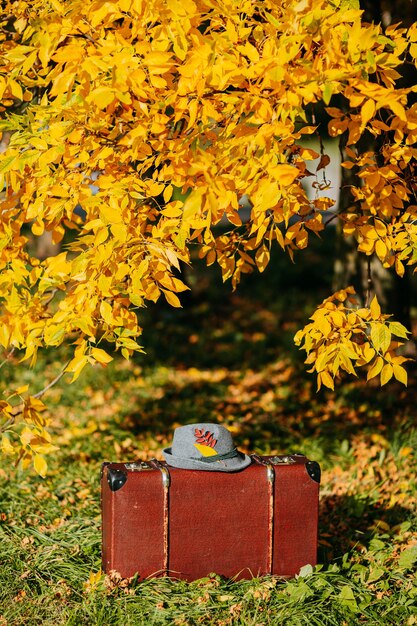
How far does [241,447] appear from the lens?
19.8 feet

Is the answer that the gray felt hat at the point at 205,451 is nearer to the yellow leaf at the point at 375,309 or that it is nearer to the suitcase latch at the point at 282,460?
the suitcase latch at the point at 282,460

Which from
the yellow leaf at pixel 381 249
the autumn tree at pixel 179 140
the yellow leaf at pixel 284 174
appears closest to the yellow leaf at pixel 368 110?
the autumn tree at pixel 179 140

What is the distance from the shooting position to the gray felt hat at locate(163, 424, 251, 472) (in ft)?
12.2

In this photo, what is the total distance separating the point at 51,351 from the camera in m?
8.91

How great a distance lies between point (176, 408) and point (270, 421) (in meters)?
0.91

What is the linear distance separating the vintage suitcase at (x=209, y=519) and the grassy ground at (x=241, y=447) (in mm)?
94

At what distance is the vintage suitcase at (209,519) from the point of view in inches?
143

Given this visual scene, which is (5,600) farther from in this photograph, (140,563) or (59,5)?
(59,5)

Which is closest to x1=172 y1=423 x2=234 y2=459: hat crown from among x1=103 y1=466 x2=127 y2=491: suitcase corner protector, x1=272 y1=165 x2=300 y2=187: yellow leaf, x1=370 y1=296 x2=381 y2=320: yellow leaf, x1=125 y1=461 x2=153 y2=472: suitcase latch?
x1=125 y1=461 x2=153 y2=472: suitcase latch

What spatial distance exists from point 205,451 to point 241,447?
236cm

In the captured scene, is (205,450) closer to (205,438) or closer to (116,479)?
(205,438)

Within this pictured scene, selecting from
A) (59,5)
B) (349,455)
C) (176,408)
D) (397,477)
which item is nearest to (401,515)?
(397,477)

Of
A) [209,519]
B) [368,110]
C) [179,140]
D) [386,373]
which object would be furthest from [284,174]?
[209,519]

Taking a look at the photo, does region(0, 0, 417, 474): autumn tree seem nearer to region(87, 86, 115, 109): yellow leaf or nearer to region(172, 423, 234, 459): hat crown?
region(87, 86, 115, 109): yellow leaf
